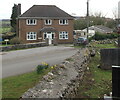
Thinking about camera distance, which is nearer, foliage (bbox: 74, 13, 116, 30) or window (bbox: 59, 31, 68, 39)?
window (bbox: 59, 31, 68, 39)

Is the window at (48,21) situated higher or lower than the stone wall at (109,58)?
higher

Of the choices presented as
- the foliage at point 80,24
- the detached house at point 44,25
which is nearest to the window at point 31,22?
the detached house at point 44,25

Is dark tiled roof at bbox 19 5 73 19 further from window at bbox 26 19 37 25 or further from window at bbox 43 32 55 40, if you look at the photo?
window at bbox 43 32 55 40

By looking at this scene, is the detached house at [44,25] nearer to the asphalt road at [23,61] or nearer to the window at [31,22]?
the window at [31,22]

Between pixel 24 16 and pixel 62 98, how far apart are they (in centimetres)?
3883

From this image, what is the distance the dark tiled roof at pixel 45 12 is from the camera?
44406mm

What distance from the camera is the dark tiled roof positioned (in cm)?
4441

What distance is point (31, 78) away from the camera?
11.0 meters

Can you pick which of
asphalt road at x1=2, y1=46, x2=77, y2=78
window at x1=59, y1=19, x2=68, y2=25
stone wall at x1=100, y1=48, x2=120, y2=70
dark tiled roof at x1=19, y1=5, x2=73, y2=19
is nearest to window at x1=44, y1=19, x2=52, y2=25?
dark tiled roof at x1=19, y1=5, x2=73, y2=19

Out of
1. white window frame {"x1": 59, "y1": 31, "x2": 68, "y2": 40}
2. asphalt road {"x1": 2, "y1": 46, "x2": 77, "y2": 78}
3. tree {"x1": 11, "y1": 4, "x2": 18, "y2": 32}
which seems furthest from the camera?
tree {"x1": 11, "y1": 4, "x2": 18, "y2": 32}

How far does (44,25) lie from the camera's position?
44906mm

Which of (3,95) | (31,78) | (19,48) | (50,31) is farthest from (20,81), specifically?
(50,31)

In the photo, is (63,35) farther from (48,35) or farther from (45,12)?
(45,12)

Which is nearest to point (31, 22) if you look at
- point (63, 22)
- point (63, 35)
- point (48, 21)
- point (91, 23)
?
point (48, 21)
